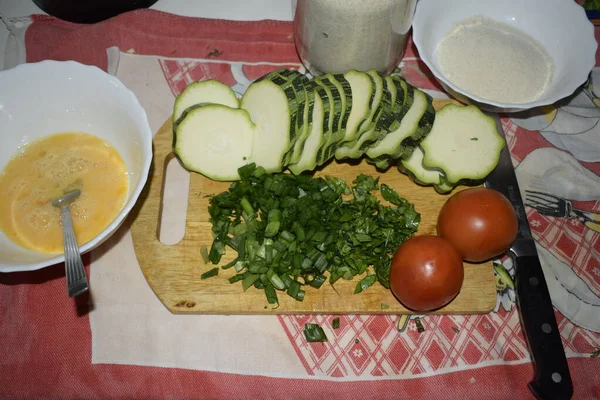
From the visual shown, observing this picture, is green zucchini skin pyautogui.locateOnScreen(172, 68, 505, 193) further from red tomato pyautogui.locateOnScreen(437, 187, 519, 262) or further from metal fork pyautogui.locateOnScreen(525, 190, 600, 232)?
metal fork pyautogui.locateOnScreen(525, 190, 600, 232)

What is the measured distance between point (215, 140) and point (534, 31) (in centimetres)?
188

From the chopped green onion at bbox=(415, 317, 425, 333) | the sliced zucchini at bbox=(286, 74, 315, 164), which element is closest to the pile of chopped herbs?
the sliced zucchini at bbox=(286, 74, 315, 164)

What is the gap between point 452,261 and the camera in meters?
1.72

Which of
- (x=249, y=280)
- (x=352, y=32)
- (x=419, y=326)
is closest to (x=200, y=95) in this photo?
(x=352, y=32)

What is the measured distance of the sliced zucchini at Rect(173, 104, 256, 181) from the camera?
1.97 meters

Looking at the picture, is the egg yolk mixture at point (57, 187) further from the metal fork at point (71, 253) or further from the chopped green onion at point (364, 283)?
the chopped green onion at point (364, 283)

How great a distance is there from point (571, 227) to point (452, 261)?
841mm

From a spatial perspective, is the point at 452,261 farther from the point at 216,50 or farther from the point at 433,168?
the point at 216,50

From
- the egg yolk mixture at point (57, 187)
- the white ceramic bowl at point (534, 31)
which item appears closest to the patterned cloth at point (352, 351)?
the egg yolk mixture at point (57, 187)

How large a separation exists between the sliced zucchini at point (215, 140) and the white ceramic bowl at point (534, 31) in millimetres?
962

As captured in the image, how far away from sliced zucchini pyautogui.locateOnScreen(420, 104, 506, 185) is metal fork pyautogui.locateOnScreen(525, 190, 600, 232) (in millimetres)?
394

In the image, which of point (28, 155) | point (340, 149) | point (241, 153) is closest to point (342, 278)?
point (340, 149)

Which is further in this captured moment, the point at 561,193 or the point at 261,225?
the point at 561,193

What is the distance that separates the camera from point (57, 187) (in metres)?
1.73
